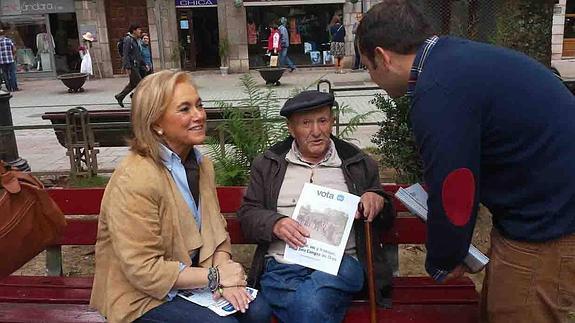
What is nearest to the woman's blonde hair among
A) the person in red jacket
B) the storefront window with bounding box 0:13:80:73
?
the person in red jacket

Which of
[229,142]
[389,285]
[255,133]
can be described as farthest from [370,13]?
[229,142]

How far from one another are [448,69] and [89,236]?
7.92ft

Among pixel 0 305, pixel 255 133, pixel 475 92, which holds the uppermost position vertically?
pixel 475 92

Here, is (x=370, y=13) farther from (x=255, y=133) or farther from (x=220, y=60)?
(x=220, y=60)

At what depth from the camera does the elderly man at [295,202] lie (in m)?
2.59

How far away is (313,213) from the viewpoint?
264cm

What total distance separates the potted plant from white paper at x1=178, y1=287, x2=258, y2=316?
1886cm

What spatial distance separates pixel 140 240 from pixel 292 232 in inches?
26.4

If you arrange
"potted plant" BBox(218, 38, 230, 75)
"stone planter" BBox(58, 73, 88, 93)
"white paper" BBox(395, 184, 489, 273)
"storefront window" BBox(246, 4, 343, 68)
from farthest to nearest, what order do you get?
"storefront window" BBox(246, 4, 343, 68), "potted plant" BBox(218, 38, 230, 75), "stone planter" BBox(58, 73, 88, 93), "white paper" BBox(395, 184, 489, 273)

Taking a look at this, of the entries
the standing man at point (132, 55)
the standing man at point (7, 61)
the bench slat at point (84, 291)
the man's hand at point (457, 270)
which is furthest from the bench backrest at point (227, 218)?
the standing man at point (7, 61)

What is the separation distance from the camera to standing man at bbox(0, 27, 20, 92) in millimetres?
17422

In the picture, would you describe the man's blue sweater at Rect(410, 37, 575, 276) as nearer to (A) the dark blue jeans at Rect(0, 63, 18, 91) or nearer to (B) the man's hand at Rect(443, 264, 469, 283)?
(B) the man's hand at Rect(443, 264, 469, 283)

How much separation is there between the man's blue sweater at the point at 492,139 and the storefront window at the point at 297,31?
19824 millimetres

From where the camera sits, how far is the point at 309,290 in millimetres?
2529
